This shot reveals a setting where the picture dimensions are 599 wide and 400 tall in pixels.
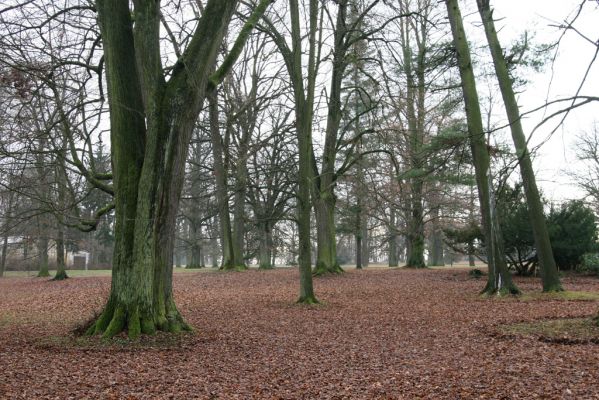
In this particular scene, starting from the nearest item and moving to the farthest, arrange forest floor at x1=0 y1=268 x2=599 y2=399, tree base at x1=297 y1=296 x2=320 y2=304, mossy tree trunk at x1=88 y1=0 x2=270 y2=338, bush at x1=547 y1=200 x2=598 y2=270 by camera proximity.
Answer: forest floor at x1=0 y1=268 x2=599 y2=399 < mossy tree trunk at x1=88 y1=0 x2=270 y2=338 < tree base at x1=297 y1=296 x2=320 y2=304 < bush at x1=547 y1=200 x2=598 y2=270

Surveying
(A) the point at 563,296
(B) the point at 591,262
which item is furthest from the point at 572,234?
(A) the point at 563,296

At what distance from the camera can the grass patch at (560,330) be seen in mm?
6926

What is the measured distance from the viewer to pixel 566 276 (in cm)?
1802

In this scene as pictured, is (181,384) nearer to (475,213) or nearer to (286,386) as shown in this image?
(286,386)

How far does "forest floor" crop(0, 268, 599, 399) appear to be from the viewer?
16.7 ft

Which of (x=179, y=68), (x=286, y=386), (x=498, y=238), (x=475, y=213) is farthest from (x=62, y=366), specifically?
(x=475, y=213)

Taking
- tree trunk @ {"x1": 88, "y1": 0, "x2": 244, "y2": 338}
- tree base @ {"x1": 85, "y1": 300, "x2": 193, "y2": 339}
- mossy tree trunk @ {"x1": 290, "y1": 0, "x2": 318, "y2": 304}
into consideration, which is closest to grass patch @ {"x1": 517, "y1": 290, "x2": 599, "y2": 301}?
mossy tree trunk @ {"x1": 290, "y1": 0, "x2": 318, "y2": 304}

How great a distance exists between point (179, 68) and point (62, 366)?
15.0ft

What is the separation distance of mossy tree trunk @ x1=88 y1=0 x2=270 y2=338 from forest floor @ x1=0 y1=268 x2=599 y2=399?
66cm

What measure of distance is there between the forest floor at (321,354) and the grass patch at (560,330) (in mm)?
54

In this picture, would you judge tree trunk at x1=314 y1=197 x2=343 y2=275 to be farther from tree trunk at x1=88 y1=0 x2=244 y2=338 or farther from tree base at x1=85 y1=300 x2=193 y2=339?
tree base at x1=85 y1=300 x2=193 y2=339

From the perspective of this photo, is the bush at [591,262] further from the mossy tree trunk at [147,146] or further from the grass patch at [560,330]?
the mossy tree trunk at [147,146]

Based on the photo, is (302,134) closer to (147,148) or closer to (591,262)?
(147,148)

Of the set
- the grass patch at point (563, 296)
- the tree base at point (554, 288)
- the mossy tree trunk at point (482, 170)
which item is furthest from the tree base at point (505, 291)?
the tree base at point (554, 288)
